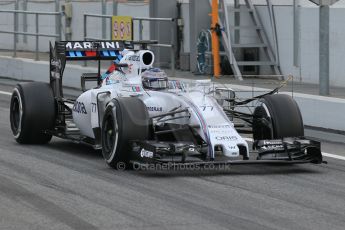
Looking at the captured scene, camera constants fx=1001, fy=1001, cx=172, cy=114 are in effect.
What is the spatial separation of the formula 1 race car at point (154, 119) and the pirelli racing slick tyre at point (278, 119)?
12 millimetres

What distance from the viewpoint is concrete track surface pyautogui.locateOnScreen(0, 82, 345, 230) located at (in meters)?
8.41

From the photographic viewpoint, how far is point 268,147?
1124cm

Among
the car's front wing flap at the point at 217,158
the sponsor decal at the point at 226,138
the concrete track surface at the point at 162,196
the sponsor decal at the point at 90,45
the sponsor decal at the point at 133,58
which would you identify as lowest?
the concrete track surface at the point at 162,196

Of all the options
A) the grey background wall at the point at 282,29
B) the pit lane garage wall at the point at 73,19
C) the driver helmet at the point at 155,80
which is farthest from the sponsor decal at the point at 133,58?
the pit lane garage wall at the point at 73,19

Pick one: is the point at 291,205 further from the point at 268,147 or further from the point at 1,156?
the point at 1,156

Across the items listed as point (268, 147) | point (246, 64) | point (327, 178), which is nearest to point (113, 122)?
point (268, 147)

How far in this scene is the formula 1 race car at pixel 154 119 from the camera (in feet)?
35.4

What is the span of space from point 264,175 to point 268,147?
15.4 inches

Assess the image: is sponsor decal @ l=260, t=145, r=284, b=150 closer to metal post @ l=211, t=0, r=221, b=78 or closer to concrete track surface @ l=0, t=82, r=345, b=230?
concrete track surface @ l=0, t=82, r=345, b=230

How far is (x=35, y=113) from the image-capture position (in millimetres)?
13125

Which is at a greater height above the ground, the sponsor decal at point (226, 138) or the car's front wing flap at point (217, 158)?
the sponsor decal at point (226, 138)
